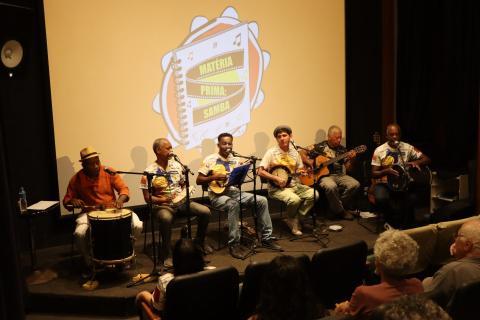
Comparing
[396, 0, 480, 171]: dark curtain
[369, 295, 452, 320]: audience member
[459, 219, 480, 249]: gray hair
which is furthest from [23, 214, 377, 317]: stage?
[369, 295, 452, 320]: audience member

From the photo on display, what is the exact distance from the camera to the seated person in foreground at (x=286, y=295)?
234 cm

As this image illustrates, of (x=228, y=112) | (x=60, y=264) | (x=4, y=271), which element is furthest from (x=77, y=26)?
(x=4, y=271)

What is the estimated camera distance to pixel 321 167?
19.5 feet

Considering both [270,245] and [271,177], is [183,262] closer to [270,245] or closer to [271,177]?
[270,245]

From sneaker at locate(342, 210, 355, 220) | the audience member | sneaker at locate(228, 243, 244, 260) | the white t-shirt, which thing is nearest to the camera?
the audience member

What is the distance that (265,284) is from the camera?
2420mm

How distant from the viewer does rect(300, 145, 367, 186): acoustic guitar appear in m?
5.80

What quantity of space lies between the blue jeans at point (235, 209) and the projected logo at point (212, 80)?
100cm

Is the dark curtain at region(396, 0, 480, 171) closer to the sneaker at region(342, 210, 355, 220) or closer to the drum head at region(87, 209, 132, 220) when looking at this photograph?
the sneaker at region(342, 210, 355, 220)

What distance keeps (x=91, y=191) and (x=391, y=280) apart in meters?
3.09

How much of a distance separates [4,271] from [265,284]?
4.53 ft

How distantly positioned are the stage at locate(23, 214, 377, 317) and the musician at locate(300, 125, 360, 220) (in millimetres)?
452

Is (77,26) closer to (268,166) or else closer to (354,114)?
(268,166)

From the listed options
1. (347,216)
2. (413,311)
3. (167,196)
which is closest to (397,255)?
(413,311)
